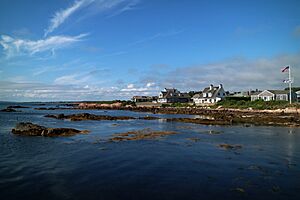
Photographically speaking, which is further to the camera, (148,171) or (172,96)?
(172,96)

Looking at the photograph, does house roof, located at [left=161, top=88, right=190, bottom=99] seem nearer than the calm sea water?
No

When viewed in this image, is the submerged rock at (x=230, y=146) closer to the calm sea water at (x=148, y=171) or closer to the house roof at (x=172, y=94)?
the calm sea water at (x=148, y=171)

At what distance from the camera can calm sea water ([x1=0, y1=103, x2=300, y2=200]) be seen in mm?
9898

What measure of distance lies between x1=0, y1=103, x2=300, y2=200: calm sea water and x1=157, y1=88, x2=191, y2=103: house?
8738 centimetres

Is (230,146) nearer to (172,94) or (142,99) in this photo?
(172,94)

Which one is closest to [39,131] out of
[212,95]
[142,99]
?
[212,95]

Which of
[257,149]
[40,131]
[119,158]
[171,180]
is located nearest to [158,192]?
[171,180]

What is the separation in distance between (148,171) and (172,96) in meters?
96.1

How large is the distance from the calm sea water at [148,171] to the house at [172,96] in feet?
287

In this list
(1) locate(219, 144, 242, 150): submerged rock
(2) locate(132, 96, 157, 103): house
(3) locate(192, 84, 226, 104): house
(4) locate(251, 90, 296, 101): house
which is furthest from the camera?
(2) locate(132, 96, 157, 103): house

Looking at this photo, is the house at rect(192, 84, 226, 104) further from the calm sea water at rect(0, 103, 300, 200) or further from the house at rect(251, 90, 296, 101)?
the calm sea water at rect(0, 103, 300, 200)

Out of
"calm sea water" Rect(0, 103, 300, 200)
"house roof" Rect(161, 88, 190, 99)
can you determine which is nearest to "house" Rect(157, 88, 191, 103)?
"house roof" Rect(161, 88, 190, 99)

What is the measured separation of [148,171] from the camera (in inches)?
505

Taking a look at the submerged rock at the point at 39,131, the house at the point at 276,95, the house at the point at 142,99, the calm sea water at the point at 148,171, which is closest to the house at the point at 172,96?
the house at the point at 142,99
